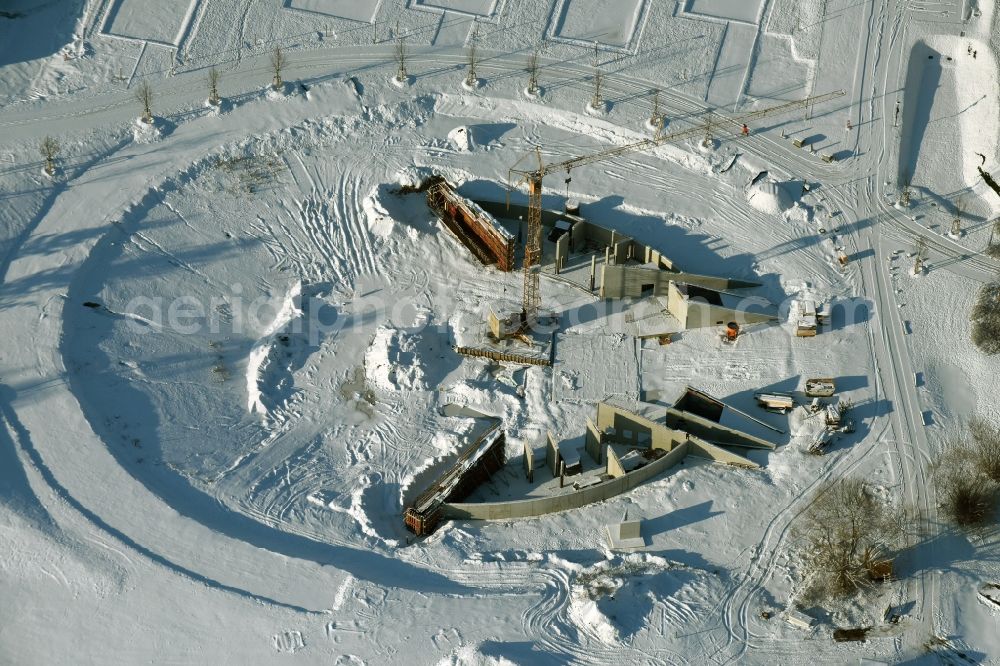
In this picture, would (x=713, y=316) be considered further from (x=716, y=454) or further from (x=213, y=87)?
(x=213, y=87)

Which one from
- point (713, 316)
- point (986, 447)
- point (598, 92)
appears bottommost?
point (713, 316)

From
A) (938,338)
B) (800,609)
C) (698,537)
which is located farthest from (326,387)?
(938,338)

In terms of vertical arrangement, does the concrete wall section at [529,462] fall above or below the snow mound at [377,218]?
below

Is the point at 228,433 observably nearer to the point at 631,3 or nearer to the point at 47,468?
the point at 47,468

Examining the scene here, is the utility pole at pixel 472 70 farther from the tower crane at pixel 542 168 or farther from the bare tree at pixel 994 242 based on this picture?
the bare tree at pixel 994 242

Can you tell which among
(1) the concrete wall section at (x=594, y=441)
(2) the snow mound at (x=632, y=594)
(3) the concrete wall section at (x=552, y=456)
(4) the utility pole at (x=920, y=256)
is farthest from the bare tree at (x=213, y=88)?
(4) the utility pole at (x=920, y=256)

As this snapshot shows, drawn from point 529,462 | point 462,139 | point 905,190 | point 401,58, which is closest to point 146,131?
point 401,58

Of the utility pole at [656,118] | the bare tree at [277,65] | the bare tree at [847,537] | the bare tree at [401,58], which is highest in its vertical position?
the utility pole at [656,118]
